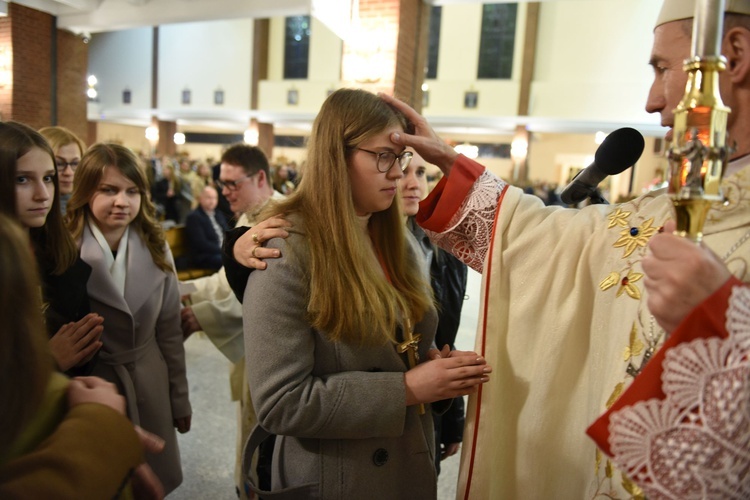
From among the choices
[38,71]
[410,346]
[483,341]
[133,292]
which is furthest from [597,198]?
[38,71]

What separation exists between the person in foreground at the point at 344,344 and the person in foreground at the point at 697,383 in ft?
1.79

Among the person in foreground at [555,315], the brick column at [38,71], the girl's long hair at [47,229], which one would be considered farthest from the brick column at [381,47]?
the brick column at [38,71]

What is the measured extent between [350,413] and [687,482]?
74 cm

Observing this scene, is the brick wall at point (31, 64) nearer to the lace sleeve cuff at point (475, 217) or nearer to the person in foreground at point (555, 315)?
the lace sleeve cuff at point (475, 217)

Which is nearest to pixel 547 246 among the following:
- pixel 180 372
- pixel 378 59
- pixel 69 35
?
pixel 180 372

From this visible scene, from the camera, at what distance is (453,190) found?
1.44m

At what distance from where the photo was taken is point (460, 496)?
1.29 m

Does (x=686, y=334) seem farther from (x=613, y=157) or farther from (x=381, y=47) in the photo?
(x=381, y=47)

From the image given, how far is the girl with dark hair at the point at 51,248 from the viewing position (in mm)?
1737

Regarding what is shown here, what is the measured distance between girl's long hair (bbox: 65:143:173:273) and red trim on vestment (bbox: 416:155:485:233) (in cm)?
135

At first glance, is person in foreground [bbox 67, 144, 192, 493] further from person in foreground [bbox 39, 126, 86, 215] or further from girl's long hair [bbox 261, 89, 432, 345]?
person in foreground [bbox 39, 126, 86, 215]

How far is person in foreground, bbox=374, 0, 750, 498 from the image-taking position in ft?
3.50

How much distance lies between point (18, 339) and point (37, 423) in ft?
0.48

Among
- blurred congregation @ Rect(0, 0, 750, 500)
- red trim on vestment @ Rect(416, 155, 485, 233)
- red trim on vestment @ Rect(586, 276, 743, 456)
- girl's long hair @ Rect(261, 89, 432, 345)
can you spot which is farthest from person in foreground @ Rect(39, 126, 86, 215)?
red trim on vestment @ Rect(586, 276, 743, 456)
